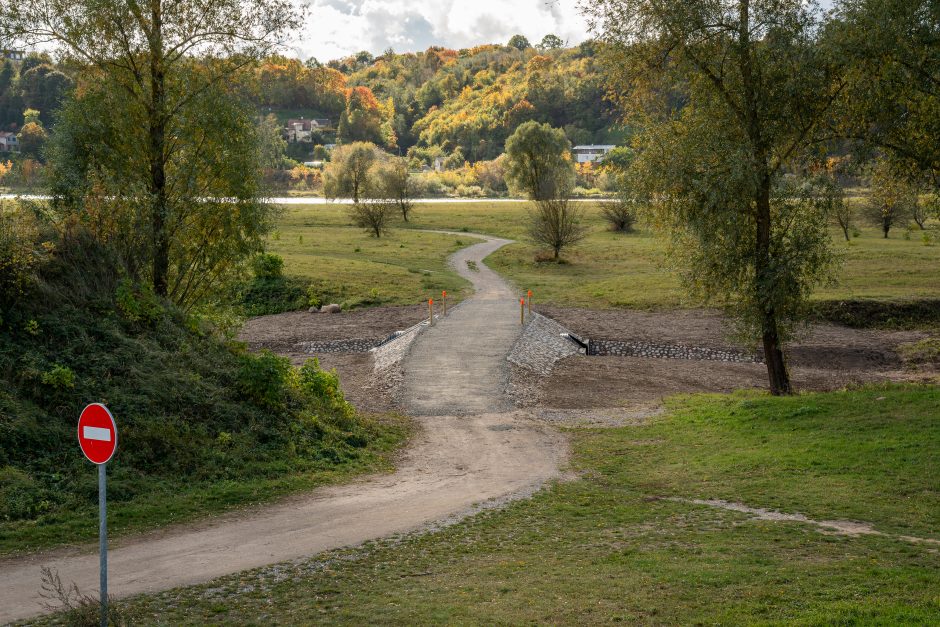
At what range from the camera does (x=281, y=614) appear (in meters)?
9.55

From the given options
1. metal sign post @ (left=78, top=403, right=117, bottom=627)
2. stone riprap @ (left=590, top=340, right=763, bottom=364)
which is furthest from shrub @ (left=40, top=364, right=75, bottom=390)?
stone riprap @ (left=590, top=340, right=763, bottom=364)

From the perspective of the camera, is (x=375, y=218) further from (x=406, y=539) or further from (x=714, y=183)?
(x=406, y=539)

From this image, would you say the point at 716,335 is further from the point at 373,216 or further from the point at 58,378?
the point at 373,216

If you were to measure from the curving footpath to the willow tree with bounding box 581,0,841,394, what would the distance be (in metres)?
7.11

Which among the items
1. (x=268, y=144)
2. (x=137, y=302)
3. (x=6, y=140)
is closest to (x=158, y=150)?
(x=137, y=302)

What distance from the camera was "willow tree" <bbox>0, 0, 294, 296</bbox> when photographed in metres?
21.2

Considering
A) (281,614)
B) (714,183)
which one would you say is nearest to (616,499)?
(281,614)

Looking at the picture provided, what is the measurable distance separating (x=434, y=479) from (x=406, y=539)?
4.21 meters

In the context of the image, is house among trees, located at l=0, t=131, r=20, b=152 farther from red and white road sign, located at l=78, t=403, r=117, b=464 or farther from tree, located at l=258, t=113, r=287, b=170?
red and white road sign, located at l=78, t=403, r=117, b=464

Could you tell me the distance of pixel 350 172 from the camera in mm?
85875

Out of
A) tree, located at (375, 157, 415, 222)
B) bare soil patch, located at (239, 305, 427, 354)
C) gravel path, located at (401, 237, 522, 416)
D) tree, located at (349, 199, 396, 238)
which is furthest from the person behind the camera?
tree, located at (375, 157, 415, 222)

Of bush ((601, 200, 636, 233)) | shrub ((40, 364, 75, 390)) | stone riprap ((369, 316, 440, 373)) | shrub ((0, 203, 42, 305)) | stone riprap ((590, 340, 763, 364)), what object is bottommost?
stone riprap ((590, 340, 763, 364))

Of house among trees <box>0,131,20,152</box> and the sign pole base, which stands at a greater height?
house among trees <box>0,131,20,152</box>

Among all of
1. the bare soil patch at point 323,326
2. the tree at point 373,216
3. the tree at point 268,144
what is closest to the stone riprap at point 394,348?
the bare soil patch at point 323,326
